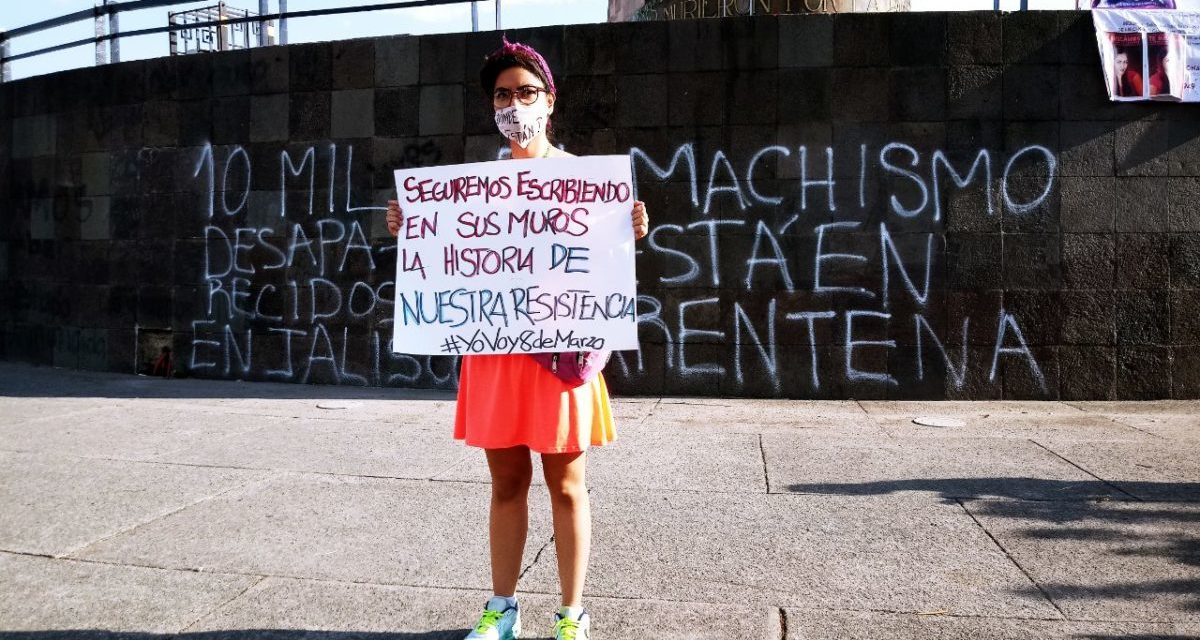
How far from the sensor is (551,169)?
3059 millimetres

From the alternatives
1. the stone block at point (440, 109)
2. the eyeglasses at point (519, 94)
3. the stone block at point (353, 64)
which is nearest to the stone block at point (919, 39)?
the stone block at point (440, 109)

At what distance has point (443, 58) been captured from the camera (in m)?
8.39

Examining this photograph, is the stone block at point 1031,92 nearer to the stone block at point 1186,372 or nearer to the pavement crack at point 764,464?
the stone block at point 1186,372

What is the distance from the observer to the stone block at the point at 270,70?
8.84 meters

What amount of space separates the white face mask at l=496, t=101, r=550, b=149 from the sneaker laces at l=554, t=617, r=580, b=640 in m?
1.47

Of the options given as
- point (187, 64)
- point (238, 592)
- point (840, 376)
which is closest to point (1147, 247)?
point (840, 376)

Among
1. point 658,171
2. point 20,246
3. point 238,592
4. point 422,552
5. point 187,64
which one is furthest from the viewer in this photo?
point 20,246

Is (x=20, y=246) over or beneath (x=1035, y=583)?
over

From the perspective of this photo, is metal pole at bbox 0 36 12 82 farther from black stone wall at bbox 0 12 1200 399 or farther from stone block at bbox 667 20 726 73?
stone block at bbox 667 20 726 73

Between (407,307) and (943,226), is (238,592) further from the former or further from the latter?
(943,226)

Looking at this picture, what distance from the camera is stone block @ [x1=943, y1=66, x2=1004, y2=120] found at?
25.5ft

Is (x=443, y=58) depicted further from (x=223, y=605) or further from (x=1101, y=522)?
(x=1101, y=522)

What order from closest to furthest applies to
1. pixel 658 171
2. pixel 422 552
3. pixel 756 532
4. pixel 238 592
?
pixel 238 592 < pixel 422 552 < pixel 756 532 < pixel 658 171

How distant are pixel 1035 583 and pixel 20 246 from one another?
34.7 feet
